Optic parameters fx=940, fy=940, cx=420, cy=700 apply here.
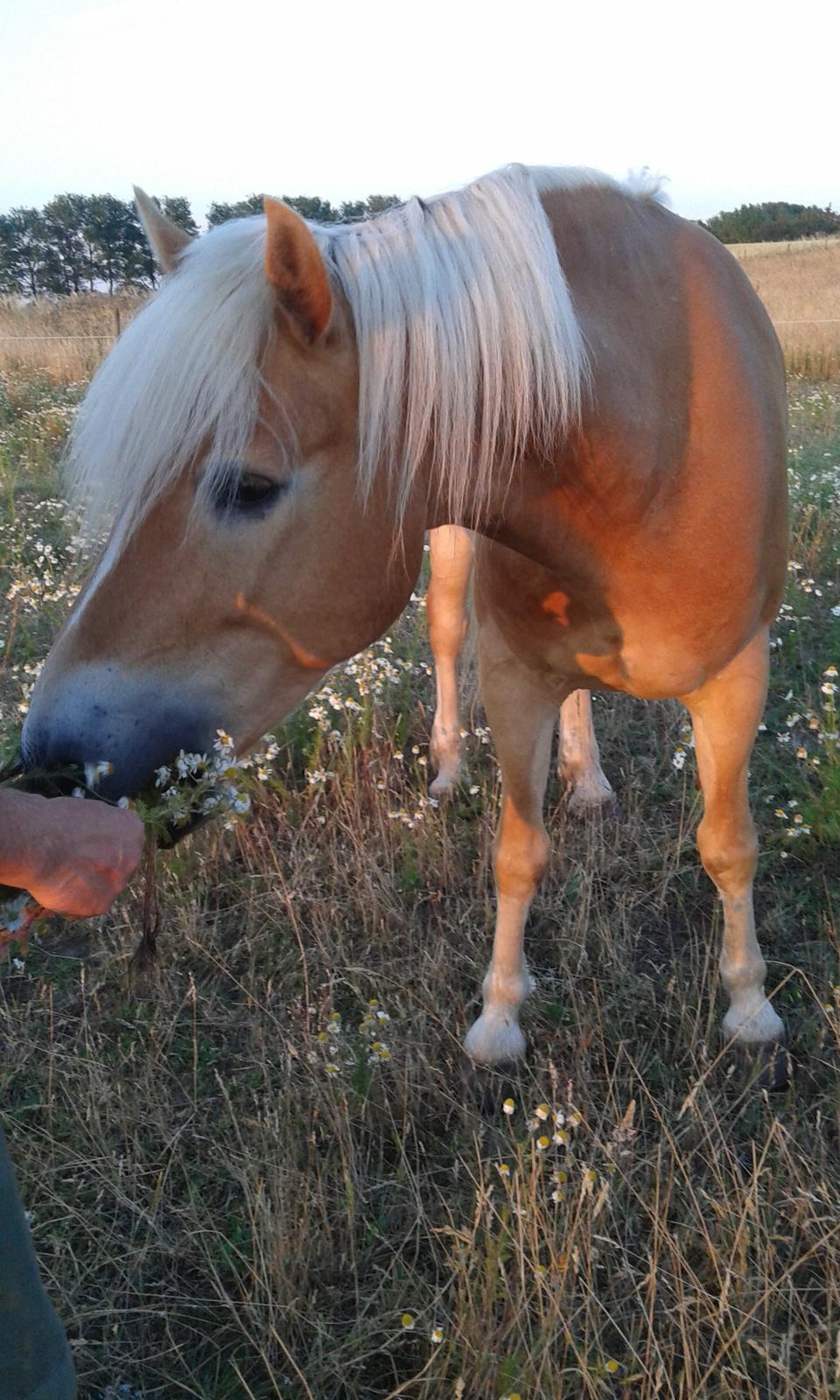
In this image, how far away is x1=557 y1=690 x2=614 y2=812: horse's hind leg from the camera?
333 cm

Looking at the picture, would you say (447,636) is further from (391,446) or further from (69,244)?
(69,244)

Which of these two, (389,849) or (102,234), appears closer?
(389,849)

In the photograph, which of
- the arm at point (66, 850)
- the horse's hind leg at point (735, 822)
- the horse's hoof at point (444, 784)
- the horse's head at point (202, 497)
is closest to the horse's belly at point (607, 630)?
the horse's hind leg at point (735, 822)

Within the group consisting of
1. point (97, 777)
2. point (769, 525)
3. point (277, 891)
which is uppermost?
point (769, 525)

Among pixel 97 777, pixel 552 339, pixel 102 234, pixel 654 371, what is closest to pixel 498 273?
pixel 552 339

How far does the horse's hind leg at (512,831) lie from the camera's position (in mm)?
2396

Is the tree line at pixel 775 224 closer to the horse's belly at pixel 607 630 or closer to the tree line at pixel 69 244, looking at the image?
the tree line at pixel 69 244

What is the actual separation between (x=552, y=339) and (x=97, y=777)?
1.06 meters

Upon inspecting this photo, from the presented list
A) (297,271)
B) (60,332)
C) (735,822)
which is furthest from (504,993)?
(60,332)

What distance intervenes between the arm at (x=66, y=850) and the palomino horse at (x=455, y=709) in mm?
2168

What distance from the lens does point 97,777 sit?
58.4 inches

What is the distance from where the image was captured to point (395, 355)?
1.53 m

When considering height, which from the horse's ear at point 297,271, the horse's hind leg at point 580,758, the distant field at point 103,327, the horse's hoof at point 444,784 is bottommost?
the horse's hoof at point 444,784

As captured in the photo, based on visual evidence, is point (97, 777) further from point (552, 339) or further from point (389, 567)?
point (552, 339)
